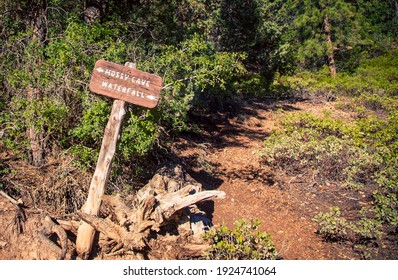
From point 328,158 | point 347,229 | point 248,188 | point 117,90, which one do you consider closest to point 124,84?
point 117,90

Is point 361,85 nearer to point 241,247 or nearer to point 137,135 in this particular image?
point 137,135

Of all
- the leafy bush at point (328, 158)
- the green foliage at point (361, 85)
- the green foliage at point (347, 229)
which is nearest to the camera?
the green foliage at point (347, 229)

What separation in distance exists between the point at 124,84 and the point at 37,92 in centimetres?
218

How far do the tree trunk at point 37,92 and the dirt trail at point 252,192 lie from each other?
2.76 m

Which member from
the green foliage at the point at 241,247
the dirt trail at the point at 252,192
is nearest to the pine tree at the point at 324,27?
the dirt trail at the point at 252,192

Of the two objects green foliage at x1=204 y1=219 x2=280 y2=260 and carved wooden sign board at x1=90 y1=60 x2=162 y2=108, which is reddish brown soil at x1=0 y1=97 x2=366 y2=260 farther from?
carved wooden sign board at x1=90 y1=60 x2=162 y2=108

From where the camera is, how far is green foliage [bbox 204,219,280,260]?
350 centimetres

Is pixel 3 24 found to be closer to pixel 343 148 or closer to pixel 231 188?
pixel 231 188

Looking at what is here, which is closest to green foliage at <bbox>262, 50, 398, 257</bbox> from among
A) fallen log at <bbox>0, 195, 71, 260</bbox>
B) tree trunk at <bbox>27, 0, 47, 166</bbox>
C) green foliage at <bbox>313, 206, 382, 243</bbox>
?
green foliage at <bbox>313, 206, 382, 243</bbox>

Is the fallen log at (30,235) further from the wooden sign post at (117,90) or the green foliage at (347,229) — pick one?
the green foliage at (347,229)

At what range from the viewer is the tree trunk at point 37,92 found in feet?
15.3

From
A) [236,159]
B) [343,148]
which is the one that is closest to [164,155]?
[236,159]

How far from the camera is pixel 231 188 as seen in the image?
622 centimetres
